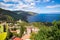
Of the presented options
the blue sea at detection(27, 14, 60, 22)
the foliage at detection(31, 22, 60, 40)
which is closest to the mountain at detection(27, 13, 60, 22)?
the blue sea at detection(27, 14, 60, 22)

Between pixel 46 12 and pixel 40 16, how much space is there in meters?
0.10

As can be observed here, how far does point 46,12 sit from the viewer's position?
6.18 feet

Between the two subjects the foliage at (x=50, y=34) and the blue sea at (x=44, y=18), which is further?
the blue sea at (x=44, y=18)

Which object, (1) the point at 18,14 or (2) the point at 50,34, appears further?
(1) the point at 18,14

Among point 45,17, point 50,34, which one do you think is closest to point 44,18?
point 45,17

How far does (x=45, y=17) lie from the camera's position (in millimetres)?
1819

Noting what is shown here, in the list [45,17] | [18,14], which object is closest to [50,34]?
[45,17]

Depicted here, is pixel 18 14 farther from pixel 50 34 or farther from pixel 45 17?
pixel 50 34

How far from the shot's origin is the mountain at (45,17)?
1.82 meters

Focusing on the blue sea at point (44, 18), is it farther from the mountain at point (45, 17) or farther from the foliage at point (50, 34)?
the foliage at point (50, 34)

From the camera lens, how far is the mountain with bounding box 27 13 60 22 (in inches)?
71.7

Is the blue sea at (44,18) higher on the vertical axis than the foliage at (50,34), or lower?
higher

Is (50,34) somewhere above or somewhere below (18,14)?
below

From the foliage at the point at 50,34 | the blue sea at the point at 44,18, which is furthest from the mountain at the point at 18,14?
the foliage at the point at 50,34
